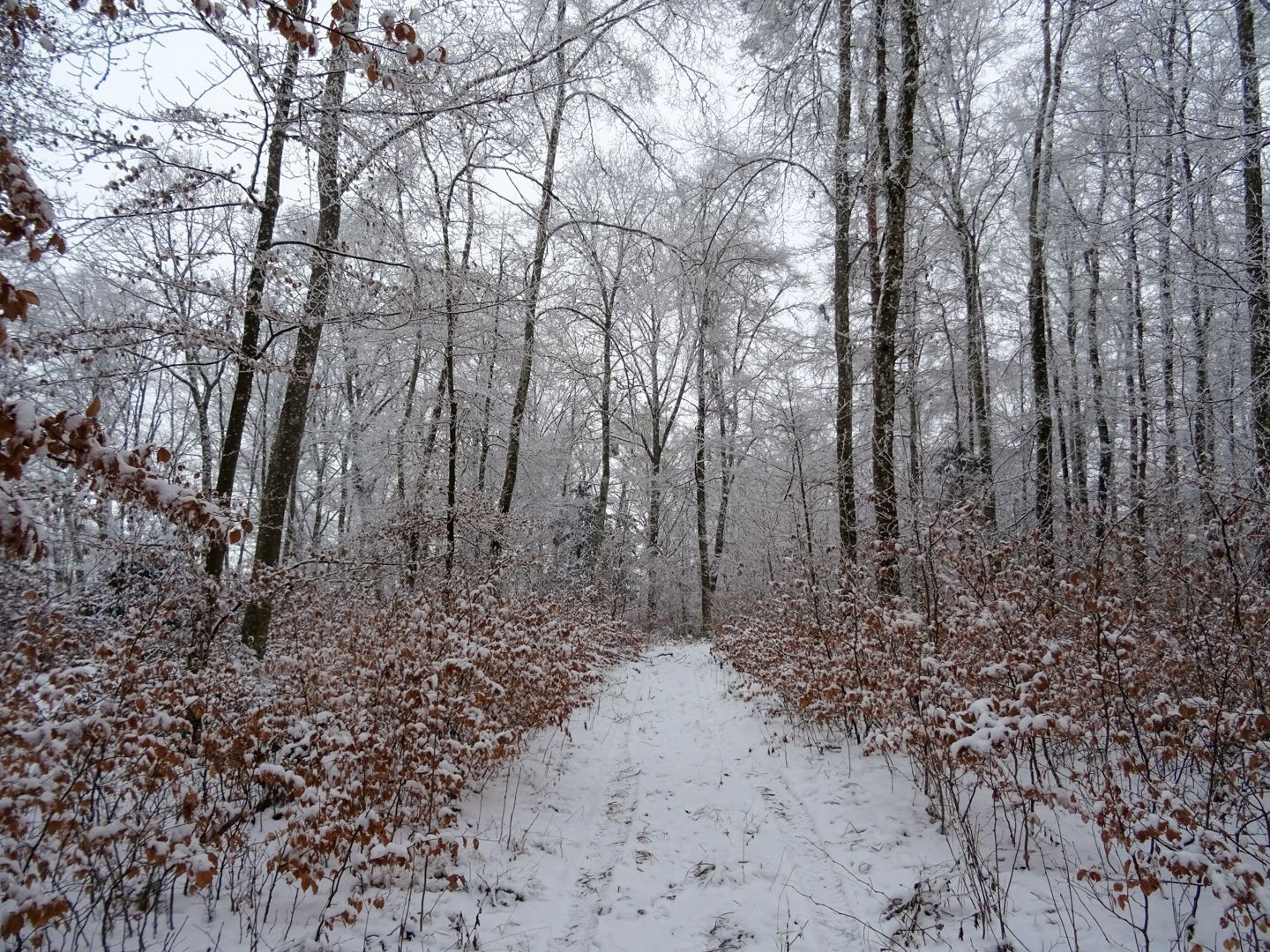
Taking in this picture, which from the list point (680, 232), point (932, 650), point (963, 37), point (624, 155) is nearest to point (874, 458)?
point (932, 650)

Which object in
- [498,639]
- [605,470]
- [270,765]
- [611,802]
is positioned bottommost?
[611,802]

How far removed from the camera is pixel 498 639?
519 centimetres

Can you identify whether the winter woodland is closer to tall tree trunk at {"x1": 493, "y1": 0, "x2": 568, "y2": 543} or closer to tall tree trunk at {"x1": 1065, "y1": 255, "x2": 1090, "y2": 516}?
tall tree trunk at {"x1": 493, "y1": 0, "x2": 568, "y2": 543}

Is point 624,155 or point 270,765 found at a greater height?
point 624,155

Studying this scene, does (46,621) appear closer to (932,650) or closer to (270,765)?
(270,765)

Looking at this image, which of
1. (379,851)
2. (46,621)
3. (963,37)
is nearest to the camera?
(379,851)

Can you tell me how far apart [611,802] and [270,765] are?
9.14 feet

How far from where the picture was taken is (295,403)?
7.10 meters

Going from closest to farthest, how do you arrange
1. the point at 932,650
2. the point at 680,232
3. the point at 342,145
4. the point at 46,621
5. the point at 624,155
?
the point at 46,621
the point at 932,650
the point at 342,145
the point at 680,232
the point at 624,155

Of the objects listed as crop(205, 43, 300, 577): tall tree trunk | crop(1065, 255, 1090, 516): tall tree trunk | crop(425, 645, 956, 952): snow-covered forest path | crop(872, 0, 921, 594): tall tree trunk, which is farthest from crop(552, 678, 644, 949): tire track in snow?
crop(1065, 255, 1090, 516): tall tree trunk

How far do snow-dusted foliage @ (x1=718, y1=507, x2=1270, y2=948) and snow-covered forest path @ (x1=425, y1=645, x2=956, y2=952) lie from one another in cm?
48

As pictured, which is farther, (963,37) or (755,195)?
(963,37)

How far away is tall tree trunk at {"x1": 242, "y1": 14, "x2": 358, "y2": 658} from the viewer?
6.40 meters

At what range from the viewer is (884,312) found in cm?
768
